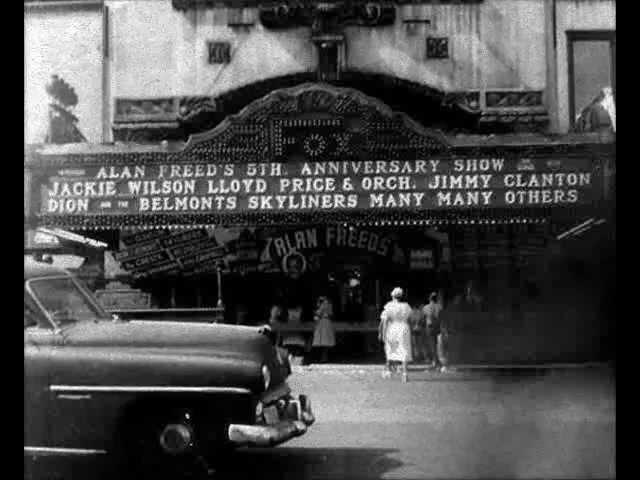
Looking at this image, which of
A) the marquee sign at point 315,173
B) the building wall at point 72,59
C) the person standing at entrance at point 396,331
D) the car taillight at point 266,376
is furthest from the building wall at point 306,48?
the car taillight at point 266,376

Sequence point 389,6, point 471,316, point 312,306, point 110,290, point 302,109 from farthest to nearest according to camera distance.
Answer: point 389,6 → point 302,109 → point 312,306 → point 471,316 → point 110,290

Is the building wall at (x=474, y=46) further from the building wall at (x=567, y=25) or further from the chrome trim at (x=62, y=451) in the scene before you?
the chrome trim at (x=62, y=451)

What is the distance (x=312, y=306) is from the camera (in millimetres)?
9617

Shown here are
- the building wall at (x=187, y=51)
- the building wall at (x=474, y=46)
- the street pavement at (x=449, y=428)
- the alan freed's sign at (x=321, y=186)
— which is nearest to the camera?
the street pavement at (x=449, y=428)

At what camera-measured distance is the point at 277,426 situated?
6.14m

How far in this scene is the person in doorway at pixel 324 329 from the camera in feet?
29.8

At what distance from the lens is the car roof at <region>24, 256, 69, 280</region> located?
600 centimetres

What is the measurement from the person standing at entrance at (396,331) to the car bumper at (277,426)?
74.4 inches

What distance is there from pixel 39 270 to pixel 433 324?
4.11 m

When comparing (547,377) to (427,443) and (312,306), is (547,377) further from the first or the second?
(312,306)

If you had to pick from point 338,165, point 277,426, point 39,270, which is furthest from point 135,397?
point 338,165

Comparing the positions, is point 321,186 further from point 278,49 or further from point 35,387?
point 35,387
